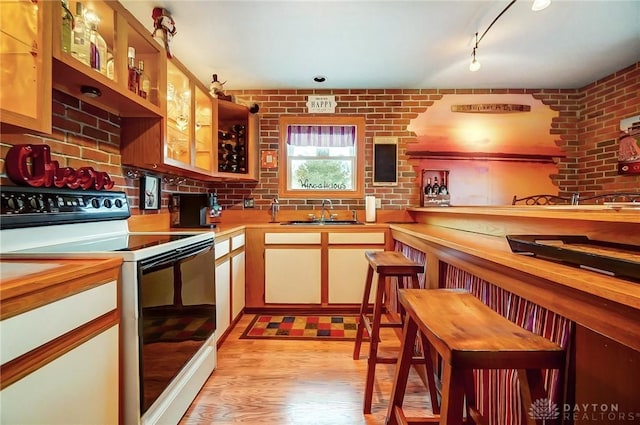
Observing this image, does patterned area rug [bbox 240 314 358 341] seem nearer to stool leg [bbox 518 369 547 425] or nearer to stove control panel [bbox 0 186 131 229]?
stove control panel [bbox 0 186 131 229]

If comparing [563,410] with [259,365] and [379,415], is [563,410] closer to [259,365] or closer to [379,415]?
[379,415]

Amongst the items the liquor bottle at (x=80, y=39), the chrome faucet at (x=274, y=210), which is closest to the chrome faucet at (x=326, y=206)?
the chrome faucet at (x=274, y=210)

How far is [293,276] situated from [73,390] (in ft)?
6.55

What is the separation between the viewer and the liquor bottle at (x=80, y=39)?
1.26 m

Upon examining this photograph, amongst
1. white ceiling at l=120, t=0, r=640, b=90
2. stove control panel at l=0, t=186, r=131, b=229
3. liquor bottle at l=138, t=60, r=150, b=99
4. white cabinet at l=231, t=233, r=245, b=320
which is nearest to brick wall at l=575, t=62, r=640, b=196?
white ceiling at l=120, t=0, r=640, b=90

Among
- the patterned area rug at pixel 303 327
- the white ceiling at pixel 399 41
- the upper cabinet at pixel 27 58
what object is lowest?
the patterned area rug at pixel 303 327

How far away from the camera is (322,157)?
11.1 ft

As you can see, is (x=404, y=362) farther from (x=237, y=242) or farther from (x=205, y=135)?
(x=205, y=135)

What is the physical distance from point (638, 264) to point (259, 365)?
1.89 metres

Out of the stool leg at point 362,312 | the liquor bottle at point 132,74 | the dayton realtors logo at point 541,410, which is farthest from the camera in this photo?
the stool leg at point 362,312

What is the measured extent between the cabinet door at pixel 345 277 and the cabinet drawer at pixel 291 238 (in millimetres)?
188

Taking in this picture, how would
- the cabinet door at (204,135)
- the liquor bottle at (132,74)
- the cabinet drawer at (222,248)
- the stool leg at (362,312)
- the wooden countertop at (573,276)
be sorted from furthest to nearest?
the cabinet door at (204,135), the cabinet drawer at (222,248), the stool leg at (362,312), the liquor bottle at (132,74), the wooden countertop at (573,276)

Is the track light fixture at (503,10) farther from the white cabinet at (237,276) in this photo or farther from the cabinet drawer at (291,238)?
the white cabinet at (237,276)

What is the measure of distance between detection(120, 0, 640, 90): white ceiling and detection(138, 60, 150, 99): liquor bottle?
44 cm
